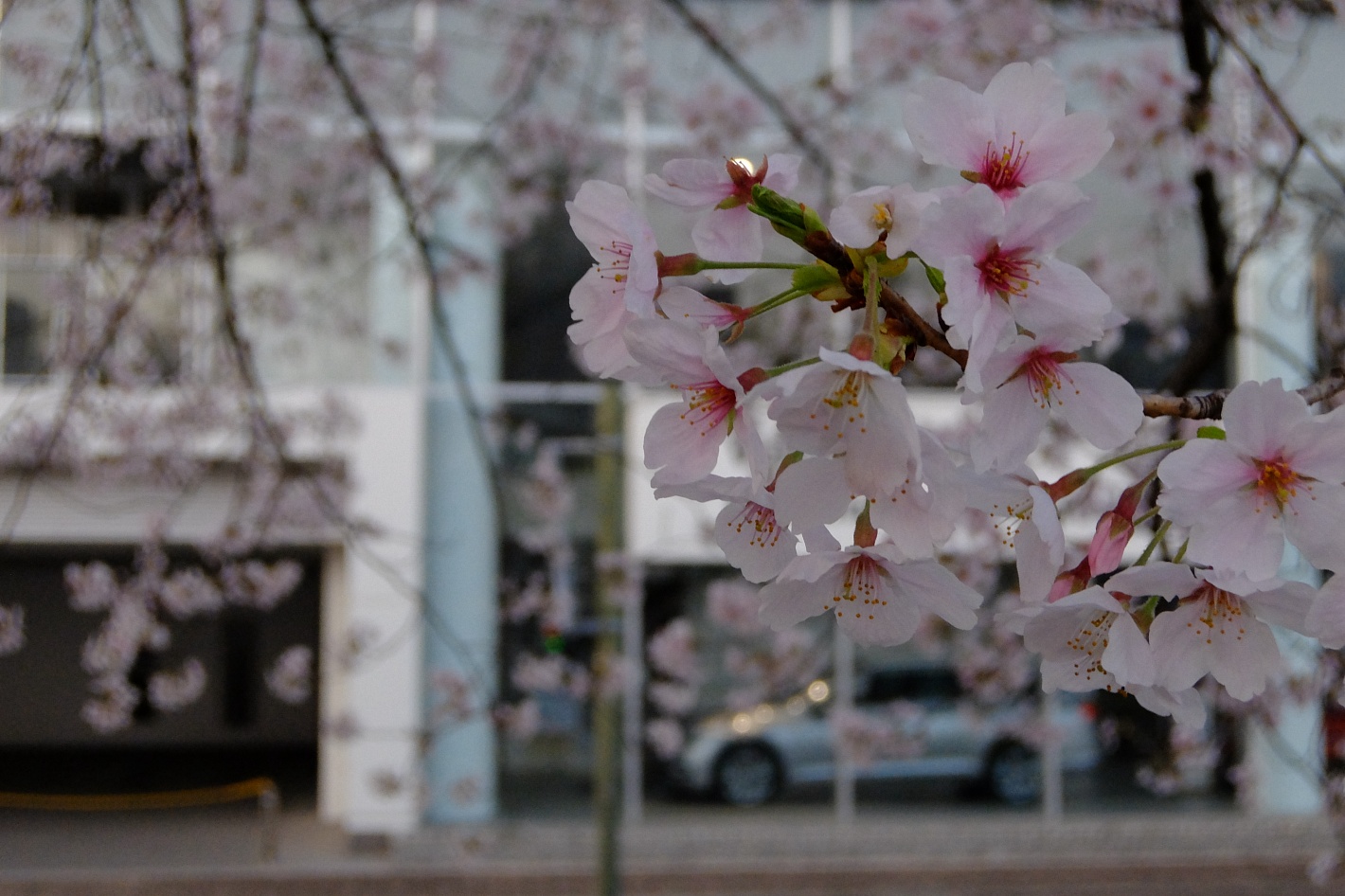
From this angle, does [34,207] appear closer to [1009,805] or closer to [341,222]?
[341,222]

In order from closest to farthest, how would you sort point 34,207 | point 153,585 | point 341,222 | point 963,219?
point 963,219 < point 34,207 < point 153,585 < point 341,222

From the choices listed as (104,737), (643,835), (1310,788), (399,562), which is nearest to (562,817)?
(643,835)

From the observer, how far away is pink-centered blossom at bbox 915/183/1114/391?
72cm

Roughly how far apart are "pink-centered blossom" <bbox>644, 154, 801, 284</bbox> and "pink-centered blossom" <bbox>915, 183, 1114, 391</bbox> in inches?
5.4

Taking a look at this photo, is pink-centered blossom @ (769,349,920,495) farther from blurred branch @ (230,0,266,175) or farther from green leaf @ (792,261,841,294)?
blurred branch @ (230,0,266,175)

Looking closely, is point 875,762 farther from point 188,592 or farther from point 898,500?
point 898,500

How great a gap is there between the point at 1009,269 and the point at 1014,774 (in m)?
7.85

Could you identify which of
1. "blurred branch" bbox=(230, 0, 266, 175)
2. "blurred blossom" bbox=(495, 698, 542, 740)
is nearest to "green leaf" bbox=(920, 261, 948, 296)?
"blurred branch" bbox=(230, 0, 266, 175)

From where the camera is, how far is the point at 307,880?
6.93m

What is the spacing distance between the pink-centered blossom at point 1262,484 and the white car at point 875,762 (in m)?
7.02

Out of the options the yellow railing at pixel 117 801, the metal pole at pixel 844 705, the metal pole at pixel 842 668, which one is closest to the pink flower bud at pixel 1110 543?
the metal pole at pixel 842 668

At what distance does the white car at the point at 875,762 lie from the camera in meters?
7.72

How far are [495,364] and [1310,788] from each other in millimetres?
5999

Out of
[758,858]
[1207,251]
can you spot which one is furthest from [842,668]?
[1207,251]
